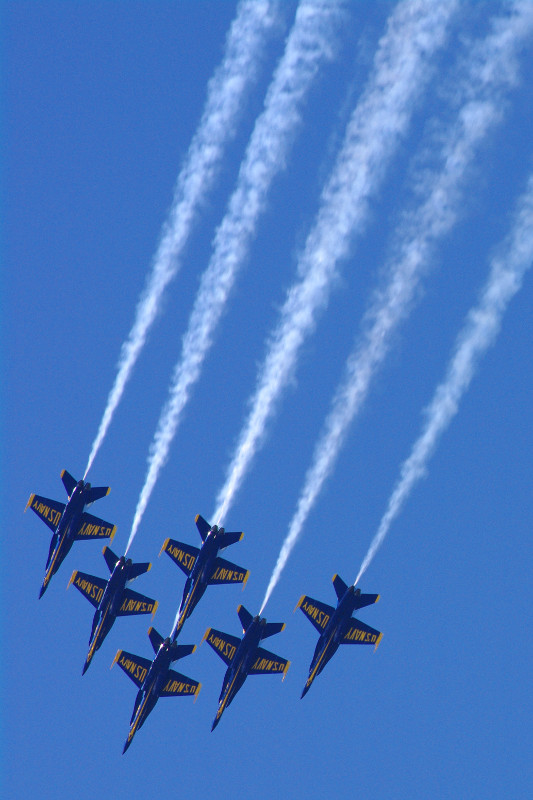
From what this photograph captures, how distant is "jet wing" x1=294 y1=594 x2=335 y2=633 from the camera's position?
150 feet

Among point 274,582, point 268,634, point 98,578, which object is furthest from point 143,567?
point 274,582

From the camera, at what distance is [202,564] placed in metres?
45.3

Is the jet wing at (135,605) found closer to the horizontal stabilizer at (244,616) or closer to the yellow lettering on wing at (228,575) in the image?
the yellow lettering on wing at (228,575)

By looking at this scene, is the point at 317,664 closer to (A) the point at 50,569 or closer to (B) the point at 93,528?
(B) the point at 93,528

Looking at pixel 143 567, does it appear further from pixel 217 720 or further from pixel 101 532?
pixel 217 720

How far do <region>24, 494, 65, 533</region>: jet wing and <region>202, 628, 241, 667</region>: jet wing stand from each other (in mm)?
8321

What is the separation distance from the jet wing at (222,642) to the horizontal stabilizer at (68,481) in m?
8.14

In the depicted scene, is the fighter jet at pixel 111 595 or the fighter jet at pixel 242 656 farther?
the fighter jet at pixel 111 595

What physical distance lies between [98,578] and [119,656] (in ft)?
11.1

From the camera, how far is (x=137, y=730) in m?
45.9

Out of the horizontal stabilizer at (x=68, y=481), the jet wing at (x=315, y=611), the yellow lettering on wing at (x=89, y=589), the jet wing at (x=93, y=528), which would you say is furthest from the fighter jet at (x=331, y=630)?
the horizontal stabilizer at (x=68, y=481)

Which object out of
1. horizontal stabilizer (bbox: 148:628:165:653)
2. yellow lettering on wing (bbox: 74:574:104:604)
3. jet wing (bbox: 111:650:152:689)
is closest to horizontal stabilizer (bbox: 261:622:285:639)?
horizontal stabilizer (bbox: 148:628:165:653)

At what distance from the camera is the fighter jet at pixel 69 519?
4731 centimetres

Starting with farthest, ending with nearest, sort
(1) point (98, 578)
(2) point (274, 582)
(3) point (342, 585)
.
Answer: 1. (1) point (98, 578)
2. (3) point (342, 585)
3. (2) point (274, 582)
